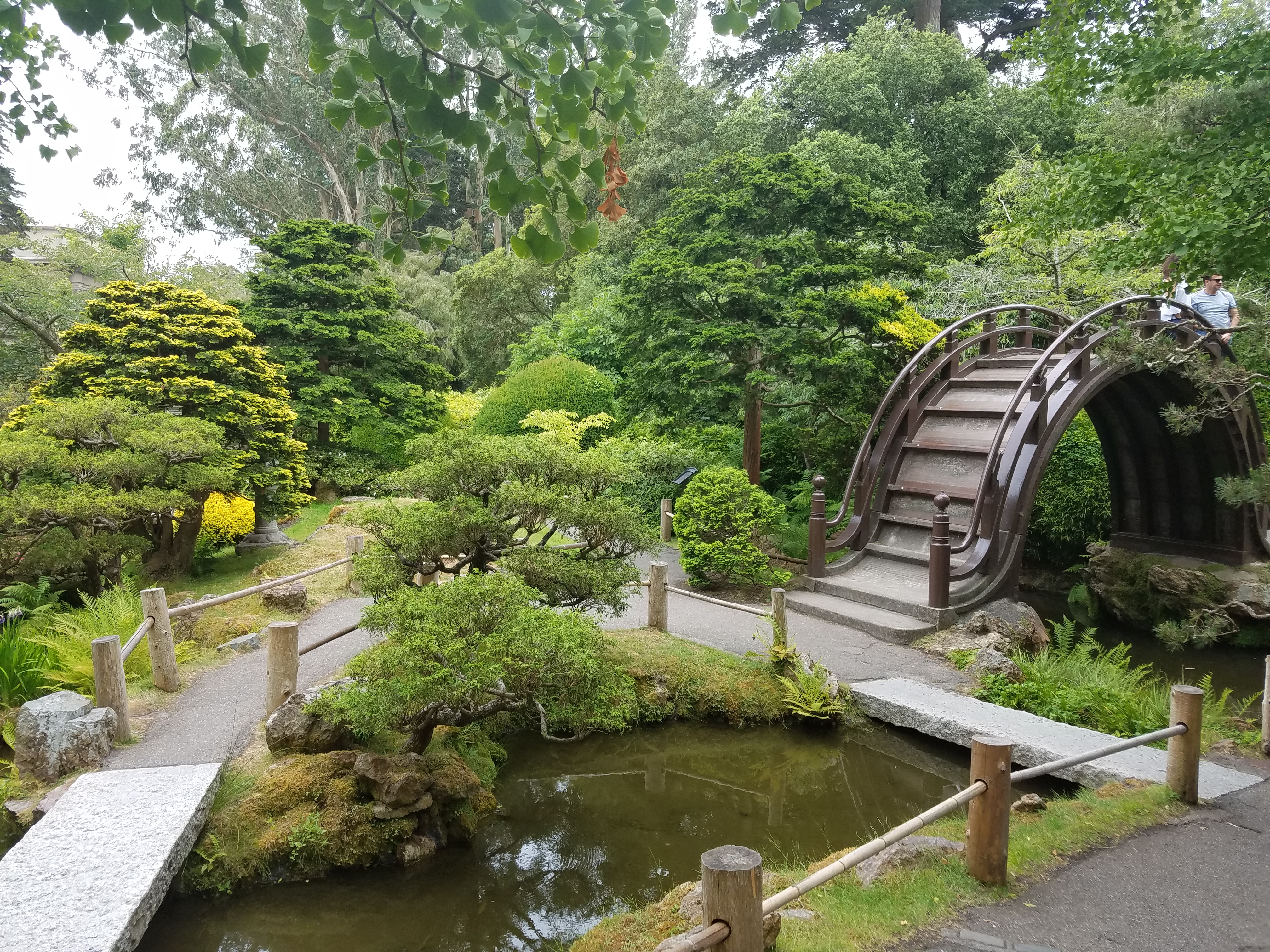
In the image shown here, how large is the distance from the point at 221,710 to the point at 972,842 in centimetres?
520

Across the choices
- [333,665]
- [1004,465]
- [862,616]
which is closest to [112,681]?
[333,665]

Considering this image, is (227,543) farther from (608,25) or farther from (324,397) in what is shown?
(608,25)

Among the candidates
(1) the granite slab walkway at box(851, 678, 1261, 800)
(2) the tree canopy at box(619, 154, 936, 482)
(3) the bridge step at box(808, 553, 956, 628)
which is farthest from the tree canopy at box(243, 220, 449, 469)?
(1) the granite slab walkway at box(851, 678, 1261, 800)

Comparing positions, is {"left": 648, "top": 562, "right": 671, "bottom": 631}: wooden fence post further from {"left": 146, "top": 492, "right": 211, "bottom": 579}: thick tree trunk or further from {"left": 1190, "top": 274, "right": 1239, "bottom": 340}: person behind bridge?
{"left": 1190, "top": 274, "right": 1239, "bottom": 340}: person behind bridge

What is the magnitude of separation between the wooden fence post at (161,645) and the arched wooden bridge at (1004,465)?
19.9 feet

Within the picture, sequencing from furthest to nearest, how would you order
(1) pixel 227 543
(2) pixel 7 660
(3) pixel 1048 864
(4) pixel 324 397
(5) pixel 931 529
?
(4) pixel 324 397 → (1) pixel 227 543 → (5) pixel 931 529 → (2) pixel 7 660 → (3) pixel 1048 864

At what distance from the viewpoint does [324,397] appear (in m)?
13.9

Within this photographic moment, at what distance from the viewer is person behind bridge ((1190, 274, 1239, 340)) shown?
9648 millimetres

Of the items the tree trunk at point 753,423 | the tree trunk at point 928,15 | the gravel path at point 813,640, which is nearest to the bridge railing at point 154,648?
the gravel path at point 813,640

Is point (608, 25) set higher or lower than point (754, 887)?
higher

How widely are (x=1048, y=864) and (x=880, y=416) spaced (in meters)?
6.41

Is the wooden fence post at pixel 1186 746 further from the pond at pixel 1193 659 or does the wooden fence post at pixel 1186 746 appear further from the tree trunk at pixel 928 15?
the tree trunk at pixel 928 15

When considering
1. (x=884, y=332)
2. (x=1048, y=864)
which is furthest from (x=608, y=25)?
(x=884, y=332)

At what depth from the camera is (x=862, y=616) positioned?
328 inches
